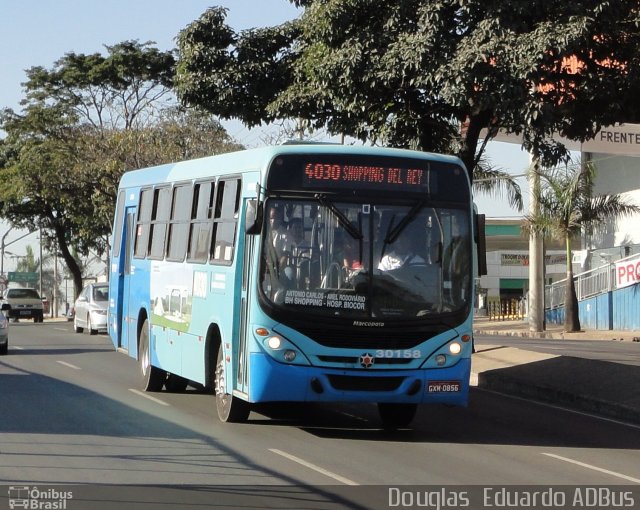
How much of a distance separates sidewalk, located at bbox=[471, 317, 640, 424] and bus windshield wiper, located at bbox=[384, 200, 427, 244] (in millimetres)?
4327

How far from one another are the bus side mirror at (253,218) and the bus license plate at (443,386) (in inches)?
97.4

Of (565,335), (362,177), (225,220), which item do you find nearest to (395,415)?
(362,177)

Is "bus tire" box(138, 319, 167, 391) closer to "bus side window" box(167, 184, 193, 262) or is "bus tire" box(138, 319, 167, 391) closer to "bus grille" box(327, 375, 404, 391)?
"bus side window" box(167, 184, 193, 262)

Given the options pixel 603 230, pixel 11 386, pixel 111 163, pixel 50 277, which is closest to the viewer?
pixel 11 386

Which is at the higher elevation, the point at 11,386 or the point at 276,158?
the point at 276,158

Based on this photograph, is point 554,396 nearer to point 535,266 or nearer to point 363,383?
point 363,383

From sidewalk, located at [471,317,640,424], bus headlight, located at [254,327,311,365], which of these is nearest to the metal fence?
sidewalk, located at [471,317,640,424]

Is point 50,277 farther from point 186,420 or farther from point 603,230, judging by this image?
point 186,420

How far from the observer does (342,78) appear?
17.9 m

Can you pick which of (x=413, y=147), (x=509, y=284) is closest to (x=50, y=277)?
(x=509, y=284)

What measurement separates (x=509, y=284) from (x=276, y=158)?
56.3 m

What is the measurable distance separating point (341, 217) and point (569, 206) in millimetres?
28035

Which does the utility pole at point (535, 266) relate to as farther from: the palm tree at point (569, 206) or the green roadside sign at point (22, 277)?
the green roadside sign at point (22, 277)

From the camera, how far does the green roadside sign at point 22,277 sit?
113 meters
